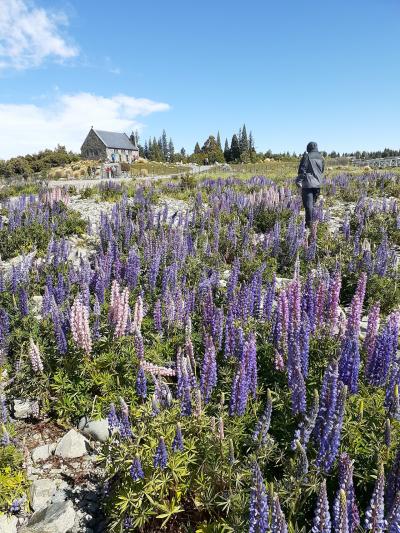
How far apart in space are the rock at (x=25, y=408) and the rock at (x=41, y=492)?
0.91 meters

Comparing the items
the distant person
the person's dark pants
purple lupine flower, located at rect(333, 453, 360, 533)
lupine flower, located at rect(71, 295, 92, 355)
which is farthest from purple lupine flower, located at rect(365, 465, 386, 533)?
the person's dark pants

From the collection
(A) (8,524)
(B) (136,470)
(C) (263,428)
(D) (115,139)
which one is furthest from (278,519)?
(D) (115,139)

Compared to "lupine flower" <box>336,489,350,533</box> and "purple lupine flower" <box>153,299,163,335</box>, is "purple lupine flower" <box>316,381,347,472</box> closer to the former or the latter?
"lupine flower" <box>336,489,350,533</box>

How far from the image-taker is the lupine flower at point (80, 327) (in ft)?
15.6

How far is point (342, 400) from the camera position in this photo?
2.62 meters

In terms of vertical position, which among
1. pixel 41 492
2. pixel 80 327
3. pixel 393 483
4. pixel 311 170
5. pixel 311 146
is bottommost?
pixel 41 492

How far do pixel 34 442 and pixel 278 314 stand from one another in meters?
3.31

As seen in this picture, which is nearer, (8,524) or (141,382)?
(8,524)

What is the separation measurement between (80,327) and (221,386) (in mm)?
1839

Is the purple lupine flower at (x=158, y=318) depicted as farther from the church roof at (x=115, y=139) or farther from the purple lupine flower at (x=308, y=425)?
the church roof at (x=115, y=139)

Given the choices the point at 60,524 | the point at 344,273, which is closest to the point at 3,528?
the point at 60,524

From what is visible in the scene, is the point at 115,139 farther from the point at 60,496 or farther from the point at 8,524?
the point at 8,524

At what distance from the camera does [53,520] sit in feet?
11.8

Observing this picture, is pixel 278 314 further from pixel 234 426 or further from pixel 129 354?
pixel 129 354
